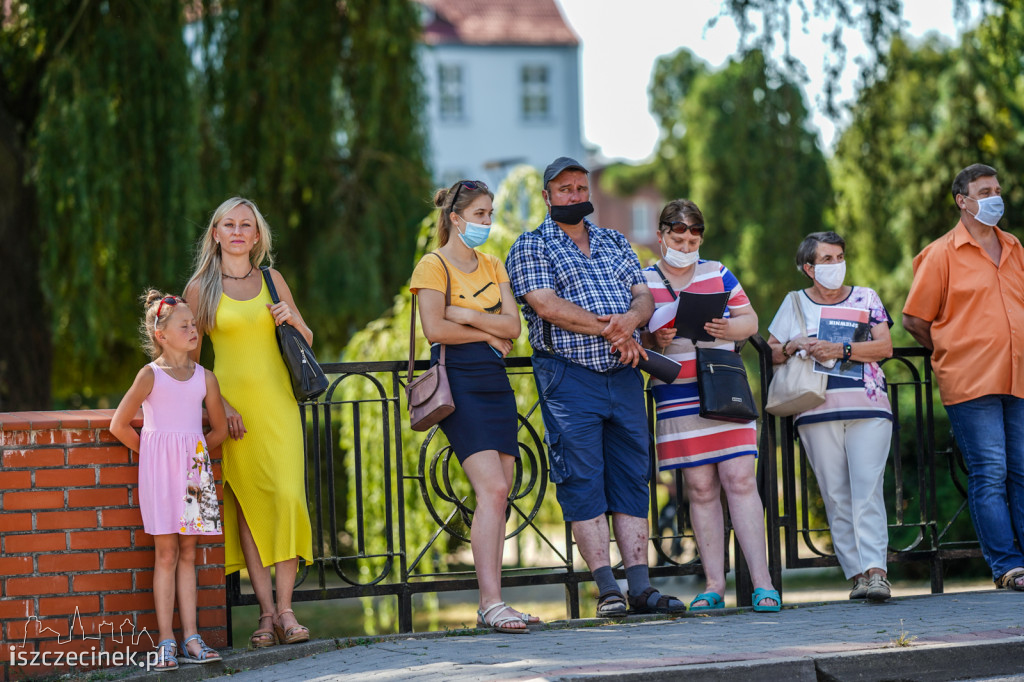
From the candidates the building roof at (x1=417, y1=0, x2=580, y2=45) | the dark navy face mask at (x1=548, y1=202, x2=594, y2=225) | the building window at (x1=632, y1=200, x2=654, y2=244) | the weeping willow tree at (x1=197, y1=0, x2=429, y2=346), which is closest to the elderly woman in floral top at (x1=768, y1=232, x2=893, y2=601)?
the dark navy face mask at (x1=548, y1=202, x2=594, y2=225)

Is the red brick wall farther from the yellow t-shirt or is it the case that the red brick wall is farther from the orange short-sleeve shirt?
the orange short-sleeve shirt

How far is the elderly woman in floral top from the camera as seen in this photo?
19.0 ft

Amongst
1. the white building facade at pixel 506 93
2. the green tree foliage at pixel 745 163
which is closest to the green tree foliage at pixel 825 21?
the green tree foliage at pixel 745 163

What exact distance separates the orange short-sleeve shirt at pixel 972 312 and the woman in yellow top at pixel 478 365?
7.93 ft

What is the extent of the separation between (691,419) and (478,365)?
116cm

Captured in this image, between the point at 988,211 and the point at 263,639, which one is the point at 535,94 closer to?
the point at 988,211

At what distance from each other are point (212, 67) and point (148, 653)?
27.3 ft

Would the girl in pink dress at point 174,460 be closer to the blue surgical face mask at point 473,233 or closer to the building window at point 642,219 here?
the blue surgical face mask at point 473,233

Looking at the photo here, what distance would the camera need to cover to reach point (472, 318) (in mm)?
5293

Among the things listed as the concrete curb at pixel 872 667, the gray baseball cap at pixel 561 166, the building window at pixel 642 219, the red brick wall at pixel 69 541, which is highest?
the building window at pixel 642 219

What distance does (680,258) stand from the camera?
19.0 feet

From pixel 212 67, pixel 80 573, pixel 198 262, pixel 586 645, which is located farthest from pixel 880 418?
pixel 212 67

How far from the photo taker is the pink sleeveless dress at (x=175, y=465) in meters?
4.86

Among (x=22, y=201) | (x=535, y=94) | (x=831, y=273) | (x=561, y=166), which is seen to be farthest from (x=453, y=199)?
(x=535, y=94)
